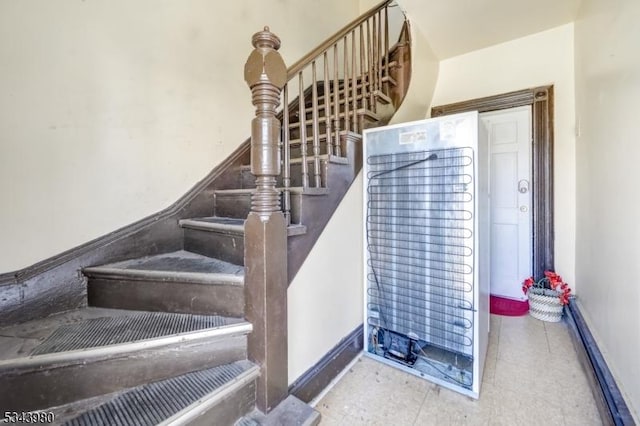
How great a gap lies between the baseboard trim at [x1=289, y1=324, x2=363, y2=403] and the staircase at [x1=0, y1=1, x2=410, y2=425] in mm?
152

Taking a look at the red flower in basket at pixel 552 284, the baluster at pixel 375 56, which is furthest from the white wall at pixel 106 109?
the red flower in basket at pixel 552 284

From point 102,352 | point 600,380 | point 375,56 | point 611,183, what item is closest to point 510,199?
point 611,183

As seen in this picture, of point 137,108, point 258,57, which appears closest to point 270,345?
point 258,57

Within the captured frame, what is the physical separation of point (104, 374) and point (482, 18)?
3.31 meters

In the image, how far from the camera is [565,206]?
8.17 feet

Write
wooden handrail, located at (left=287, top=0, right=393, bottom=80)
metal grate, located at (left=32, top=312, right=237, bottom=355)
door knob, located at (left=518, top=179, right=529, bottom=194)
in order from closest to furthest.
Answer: metal grate, located at (left=32, top=312, right=237, bottom=355), wooden handrail, located at (left=287, top=0, right=393, bottom=80), door knob, located at (left=518, top=179, right=529, bottom=194)

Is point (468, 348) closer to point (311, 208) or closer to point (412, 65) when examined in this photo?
point (311, 208)

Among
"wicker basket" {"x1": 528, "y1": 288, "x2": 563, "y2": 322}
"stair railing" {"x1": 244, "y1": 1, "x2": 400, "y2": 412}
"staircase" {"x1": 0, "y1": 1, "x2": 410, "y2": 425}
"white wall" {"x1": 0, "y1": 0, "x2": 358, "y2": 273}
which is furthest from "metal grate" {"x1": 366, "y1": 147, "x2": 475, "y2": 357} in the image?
"wicker basket" {"x1": 528, "y1": 288, "x2": 563, "y2": 322}

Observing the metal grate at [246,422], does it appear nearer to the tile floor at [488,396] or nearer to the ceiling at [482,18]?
the tile floor at [488,396]

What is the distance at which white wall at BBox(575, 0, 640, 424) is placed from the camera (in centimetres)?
122

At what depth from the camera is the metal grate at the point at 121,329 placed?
106cm

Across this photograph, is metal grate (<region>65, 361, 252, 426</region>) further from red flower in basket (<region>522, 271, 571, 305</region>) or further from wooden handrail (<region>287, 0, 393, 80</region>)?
red flower in basket (<region>522, 271, 571, 305</region>)

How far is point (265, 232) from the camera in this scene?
3.80 feet

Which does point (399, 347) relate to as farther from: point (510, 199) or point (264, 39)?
point (510, 199)
